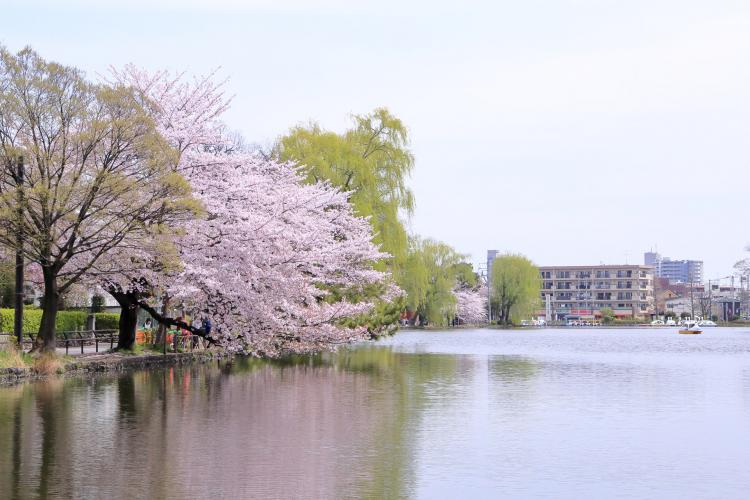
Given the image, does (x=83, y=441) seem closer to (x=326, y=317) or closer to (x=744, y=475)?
(x=744, y=475)

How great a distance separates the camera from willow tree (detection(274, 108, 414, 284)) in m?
49.2

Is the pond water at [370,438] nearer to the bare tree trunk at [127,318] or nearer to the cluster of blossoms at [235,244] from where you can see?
the cluster of blossoms at [235,244]

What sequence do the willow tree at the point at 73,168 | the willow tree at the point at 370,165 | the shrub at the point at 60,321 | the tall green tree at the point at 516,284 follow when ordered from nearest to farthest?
the willow tree at the point at 73,168 → the shrub at the point at 60,321 → the willow tree at the point at 370,165 → the tall green tree at the point at 516,284

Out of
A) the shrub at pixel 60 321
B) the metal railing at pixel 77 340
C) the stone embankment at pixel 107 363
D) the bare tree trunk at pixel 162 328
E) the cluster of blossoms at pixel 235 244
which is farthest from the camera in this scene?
the shrub at pixel 60 321

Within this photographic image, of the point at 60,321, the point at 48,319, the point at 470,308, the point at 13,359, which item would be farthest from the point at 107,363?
the point at 470,308

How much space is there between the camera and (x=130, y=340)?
3816 cm

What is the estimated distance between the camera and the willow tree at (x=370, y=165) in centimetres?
4925

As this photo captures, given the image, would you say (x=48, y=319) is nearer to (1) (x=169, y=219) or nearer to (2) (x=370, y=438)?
(1) (x=169, y=219)

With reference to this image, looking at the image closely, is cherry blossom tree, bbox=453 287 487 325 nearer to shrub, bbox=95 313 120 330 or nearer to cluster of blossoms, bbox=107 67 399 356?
shrub, bbox=95 313 120 330

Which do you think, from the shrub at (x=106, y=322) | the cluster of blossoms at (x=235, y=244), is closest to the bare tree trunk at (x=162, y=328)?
the cluster of blossoms at (x=235, y=244)

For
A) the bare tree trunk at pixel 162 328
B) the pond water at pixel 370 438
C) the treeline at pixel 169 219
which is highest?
the treeline at pixel 169 219

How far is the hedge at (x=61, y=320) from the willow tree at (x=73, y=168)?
39.5 feet

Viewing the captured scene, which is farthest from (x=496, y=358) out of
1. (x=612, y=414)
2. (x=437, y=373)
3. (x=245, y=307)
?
(x=612, y=414)

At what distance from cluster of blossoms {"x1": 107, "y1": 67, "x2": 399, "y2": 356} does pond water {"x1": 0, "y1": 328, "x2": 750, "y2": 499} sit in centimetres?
493
